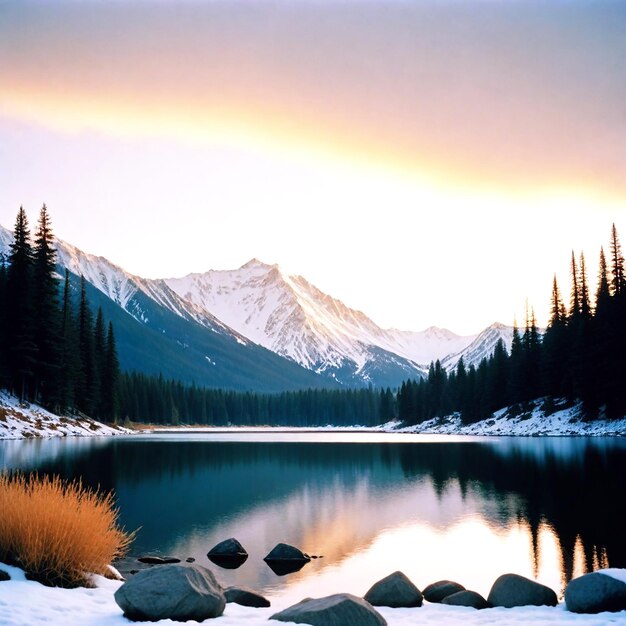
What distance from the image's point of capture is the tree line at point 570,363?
9062cm

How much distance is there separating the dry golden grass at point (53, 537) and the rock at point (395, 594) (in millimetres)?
6867

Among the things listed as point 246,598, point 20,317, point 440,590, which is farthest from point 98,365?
point 440,590

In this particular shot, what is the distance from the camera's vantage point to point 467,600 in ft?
55.7

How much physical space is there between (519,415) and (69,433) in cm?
7346

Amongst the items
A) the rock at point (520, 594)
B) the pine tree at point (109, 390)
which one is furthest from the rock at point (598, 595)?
the pine tree at point (109, 390)

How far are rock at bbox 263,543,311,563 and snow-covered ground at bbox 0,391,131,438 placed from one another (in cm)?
5910

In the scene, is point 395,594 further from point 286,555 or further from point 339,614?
point 286,555

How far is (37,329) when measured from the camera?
9031 centimetres

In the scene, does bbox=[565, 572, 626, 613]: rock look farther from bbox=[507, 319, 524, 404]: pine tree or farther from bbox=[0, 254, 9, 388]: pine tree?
bbox=[507, 319, 524, 404]: pine tree

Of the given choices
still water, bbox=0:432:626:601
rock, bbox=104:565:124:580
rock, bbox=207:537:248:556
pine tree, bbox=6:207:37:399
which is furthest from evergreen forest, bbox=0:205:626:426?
rock, bbox=104:565:124:580

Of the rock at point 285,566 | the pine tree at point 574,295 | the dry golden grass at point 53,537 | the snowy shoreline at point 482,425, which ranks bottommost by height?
the rock at point 285,566

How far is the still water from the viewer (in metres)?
22.2

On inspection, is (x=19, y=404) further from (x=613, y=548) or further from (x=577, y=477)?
(x=613, y=548)

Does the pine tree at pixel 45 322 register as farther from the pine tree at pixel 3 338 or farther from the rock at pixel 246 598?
the rock at pixel 246 598
